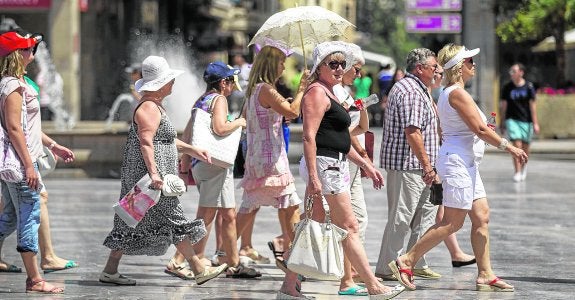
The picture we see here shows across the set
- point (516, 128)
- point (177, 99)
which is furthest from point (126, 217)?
point (177, 99)

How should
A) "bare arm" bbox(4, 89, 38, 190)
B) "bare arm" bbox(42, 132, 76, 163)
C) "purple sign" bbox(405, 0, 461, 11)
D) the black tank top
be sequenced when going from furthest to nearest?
"purple sign" bbox(405, 0, 461, 11) → "bare arm" bbox(42, 132, 76, 163) → "bare arm" bbox(4, 89, 38, 190) → the black tank top

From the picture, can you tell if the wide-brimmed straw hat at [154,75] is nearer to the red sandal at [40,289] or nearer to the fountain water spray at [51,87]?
the red sandal at [40,289]

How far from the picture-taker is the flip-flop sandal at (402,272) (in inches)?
399

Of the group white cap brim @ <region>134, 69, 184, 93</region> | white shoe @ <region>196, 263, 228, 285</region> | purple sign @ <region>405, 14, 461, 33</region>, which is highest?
purple sign @ <region>405, 14, 461, 33</region>

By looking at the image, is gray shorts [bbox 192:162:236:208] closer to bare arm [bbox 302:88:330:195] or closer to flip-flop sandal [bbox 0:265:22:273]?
flip-flop sandal [bbox 0:265:22:273]

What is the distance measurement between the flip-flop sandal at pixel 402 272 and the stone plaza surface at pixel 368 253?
76 millimetres

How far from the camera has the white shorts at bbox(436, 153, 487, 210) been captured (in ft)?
33.2

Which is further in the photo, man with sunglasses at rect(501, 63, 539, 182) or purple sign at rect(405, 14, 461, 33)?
purple sign at rect(405, 14, 461, 33)

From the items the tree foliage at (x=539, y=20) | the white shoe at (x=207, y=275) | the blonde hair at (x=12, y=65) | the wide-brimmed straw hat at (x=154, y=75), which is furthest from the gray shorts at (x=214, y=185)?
the tree foliage at (x=539, y=20)

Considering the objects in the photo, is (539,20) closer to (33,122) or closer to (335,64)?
(33,122)

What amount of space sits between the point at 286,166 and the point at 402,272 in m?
1.45

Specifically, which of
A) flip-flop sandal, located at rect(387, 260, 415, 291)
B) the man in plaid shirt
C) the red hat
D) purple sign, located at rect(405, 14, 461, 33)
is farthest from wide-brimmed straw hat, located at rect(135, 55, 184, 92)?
purple sign, located at rect(405, 14, 461, 33)

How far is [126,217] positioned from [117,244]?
1.00ft

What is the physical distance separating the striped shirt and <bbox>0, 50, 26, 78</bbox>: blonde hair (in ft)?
8.71
